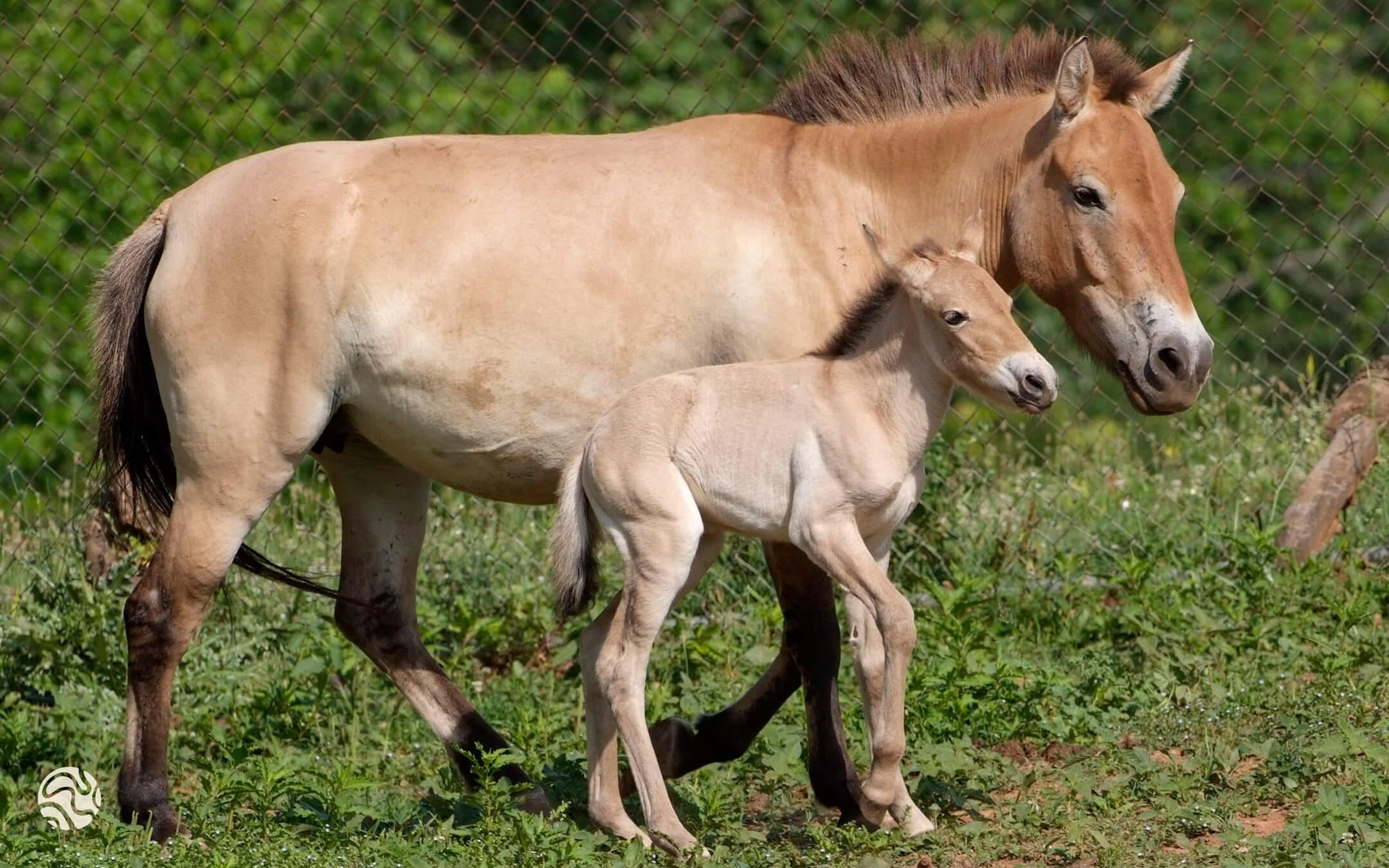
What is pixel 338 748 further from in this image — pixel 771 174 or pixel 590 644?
pixel 771 174

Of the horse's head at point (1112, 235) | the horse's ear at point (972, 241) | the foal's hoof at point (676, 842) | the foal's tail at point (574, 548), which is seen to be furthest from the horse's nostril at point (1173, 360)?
the foal's hoof at point (676, 842)

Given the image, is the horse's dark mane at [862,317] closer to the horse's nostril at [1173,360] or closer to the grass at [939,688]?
the horse's nostril at [1173,360]

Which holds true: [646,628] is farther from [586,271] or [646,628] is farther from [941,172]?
[941,172]

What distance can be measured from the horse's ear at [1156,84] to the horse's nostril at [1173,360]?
72cm

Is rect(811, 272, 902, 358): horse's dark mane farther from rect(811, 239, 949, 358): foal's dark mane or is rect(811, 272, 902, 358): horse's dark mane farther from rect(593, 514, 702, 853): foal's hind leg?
rect(593, 514, 702, 853): foal's hind leg

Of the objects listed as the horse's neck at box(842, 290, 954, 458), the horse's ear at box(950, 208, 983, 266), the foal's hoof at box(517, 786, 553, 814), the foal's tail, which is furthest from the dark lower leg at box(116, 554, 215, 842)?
the horse's ear at box(950, 208, 983, 266)

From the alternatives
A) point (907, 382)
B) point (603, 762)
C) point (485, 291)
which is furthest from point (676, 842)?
point (485, 291)

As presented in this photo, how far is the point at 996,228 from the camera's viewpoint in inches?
180

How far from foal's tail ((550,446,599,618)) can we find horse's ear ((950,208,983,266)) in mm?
1026

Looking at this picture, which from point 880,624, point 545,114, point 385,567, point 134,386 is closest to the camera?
point 880,624

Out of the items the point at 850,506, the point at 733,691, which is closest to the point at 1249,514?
the point at 733,691

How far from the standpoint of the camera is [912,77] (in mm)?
→ 4812

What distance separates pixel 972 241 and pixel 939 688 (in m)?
1.54

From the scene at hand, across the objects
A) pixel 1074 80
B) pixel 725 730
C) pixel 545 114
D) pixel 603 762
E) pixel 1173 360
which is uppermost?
pixel 1074 80
